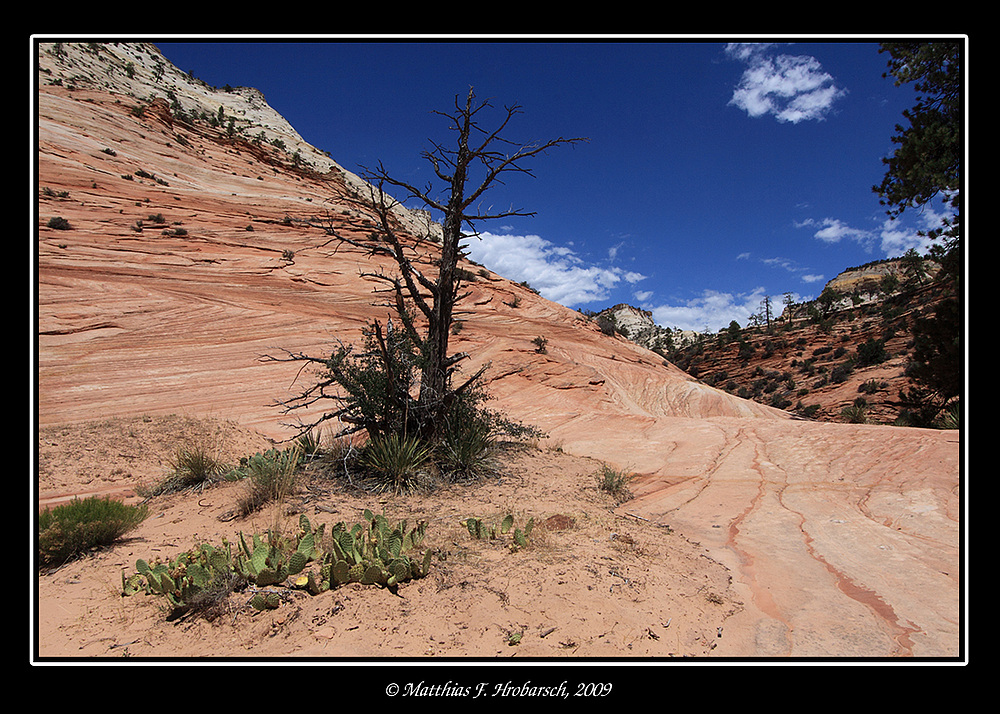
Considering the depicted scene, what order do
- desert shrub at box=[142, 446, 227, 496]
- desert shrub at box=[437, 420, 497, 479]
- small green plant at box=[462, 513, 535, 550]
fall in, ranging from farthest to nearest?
1. desert shrub at box=[437, 420, 497, 479]
2. desert shrub at box=[142, 446, 227, 496]
3. small green plant at box=[462, 513, 535, 550]

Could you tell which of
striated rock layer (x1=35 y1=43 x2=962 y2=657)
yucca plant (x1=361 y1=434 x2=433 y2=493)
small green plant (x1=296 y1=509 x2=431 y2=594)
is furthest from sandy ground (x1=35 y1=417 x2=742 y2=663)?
striated rock layer (x1=35 y1=43 x2=962 y2=657)

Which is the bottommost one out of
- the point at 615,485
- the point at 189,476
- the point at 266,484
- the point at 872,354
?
the point at 615,485

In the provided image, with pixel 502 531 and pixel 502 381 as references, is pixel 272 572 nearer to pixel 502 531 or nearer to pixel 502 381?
pixel 502 531

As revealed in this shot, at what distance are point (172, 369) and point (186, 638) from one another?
1012 centimetres

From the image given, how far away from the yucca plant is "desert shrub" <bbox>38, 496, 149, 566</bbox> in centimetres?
273

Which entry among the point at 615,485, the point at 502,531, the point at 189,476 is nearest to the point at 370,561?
the point at 502,531

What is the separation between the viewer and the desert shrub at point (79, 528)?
4340mm

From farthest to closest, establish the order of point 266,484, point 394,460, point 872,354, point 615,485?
1. point 872,354
2. point 615,485
3. point 394,460
4. point 266,484

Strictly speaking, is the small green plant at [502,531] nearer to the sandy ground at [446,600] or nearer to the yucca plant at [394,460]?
the sandy ground at [446,600]

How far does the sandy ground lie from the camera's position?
285 centimetres

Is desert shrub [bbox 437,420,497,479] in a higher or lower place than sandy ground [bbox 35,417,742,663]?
higher

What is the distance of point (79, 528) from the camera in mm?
4488

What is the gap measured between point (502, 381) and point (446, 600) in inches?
456

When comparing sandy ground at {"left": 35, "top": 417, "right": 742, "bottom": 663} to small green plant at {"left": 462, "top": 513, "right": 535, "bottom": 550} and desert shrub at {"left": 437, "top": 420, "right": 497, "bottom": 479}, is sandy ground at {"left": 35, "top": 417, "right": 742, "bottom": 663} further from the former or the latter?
desert shrub at {"left": 437, "top": 420, "right": 497, "bottom": 479}
